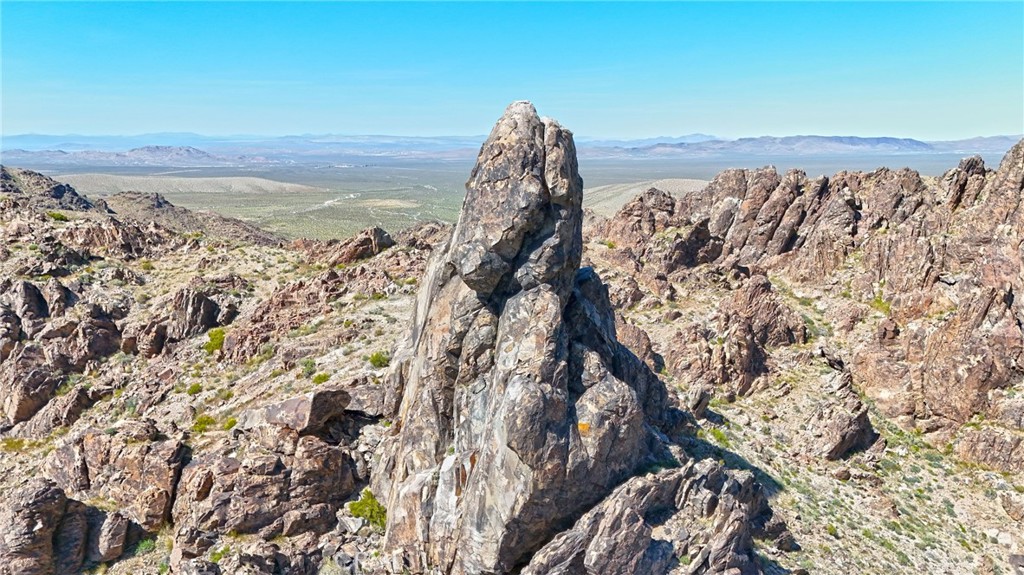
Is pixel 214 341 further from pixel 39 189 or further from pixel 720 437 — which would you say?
pixel 39 189

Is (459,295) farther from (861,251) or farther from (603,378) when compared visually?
(861,251)

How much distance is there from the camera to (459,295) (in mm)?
21906

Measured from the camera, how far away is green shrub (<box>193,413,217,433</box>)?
92.1ft

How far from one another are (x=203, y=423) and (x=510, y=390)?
58.3 ft

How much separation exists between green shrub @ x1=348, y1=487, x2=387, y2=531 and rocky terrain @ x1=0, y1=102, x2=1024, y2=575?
113 millimetres

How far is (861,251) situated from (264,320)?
5240 centimetres

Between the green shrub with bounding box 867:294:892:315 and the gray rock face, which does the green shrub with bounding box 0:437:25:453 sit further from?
the green shrub with bounding box 867:294:892:315

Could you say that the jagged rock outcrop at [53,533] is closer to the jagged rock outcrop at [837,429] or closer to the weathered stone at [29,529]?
the weathered stone at [29,529]

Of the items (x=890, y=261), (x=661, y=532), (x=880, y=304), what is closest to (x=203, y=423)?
(x=661, y=532)

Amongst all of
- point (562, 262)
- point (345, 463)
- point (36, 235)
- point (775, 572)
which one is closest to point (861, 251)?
point (775, 572)

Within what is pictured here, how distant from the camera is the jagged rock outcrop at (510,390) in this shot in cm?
1841

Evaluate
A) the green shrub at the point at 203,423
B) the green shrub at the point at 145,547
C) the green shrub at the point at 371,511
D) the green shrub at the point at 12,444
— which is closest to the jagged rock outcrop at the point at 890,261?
the green shrub at the point at 371,511

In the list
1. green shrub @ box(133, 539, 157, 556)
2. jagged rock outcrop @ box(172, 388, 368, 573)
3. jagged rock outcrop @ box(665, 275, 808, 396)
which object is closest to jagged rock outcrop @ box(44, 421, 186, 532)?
green shrub @ box(133, 539, 157, 556)

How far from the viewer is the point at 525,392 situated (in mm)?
18422
